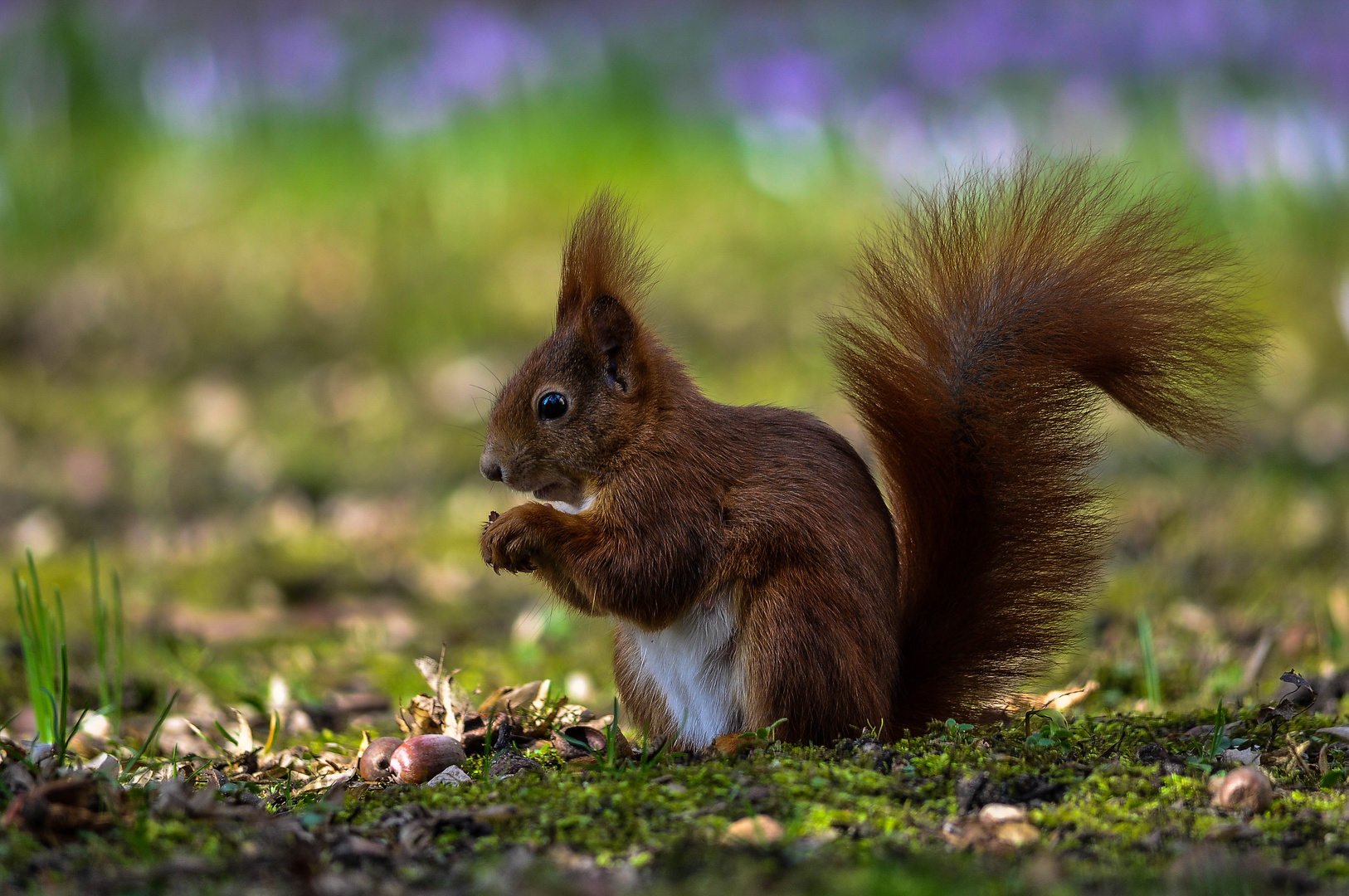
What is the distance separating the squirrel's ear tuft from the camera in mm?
2123

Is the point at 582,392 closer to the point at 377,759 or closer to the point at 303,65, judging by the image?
the point at 377,759

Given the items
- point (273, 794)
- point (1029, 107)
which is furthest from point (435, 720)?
point (1029, 107)

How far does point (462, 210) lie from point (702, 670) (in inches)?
195

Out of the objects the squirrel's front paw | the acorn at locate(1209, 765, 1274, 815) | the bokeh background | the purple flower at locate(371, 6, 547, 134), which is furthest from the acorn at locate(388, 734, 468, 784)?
the purple flower at locate(371, 6, 547, 134)

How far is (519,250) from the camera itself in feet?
21.3

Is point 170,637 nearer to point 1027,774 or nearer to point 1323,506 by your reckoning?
point 1027,774

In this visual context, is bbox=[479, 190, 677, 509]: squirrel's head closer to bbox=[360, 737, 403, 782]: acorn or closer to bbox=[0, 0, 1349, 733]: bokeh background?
bbox=[360, 737, 403, 782]: acorn

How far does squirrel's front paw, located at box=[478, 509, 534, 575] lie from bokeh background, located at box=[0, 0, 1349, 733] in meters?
2.09

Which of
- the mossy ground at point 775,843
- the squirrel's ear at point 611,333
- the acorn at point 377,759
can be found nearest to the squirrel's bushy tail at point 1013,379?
the mossy ground at point 775,843

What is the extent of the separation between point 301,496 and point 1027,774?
11.5 ft

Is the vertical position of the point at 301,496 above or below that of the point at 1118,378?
below

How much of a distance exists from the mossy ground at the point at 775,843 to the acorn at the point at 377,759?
0.09m

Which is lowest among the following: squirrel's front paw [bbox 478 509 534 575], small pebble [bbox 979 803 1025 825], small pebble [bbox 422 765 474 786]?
small pebble [bbox 979 803 1025 825]

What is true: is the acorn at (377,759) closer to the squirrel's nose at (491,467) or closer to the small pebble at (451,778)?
the small pebble at (451,778)
